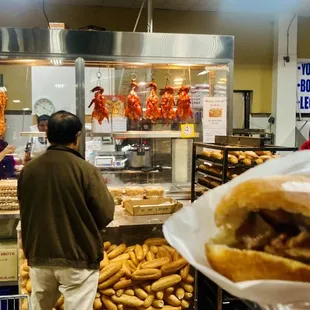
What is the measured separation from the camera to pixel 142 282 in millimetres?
3037

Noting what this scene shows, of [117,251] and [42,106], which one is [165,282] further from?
[42,106]

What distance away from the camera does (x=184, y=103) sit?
3875 millimetres

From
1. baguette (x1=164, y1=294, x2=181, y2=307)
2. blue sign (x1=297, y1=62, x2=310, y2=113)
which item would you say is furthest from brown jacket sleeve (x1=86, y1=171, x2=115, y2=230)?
blue sign (x1=297, y1=62, x2=310, y2=113)

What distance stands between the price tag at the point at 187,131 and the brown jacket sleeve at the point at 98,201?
1605mm

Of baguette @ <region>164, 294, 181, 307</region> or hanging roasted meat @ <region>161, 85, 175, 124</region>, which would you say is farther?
hanging roasted meat @ <region>161, 85, 175, 124</region>

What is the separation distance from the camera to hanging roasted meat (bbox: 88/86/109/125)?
373cm

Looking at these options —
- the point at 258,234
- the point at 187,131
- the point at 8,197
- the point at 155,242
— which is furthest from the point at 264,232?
the point at 187,131

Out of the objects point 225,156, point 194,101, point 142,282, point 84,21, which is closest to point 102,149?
point 194,101

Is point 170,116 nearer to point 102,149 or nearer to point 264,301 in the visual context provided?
point 102,149

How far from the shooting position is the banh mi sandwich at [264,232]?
55 cm

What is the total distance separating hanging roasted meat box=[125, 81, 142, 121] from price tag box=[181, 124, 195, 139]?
42 cm

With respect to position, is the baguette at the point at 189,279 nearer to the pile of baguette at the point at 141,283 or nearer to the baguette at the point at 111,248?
the pile of baguette at the point at 141,283

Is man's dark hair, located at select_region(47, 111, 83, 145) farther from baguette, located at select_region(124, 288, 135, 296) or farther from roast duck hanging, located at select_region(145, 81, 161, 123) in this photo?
roast duck hanging, located at select_region(145, 81, 161, 123)

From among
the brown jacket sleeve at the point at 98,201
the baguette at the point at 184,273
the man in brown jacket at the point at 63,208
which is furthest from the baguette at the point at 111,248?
the brown jacket sleeve at the point at 98,201
